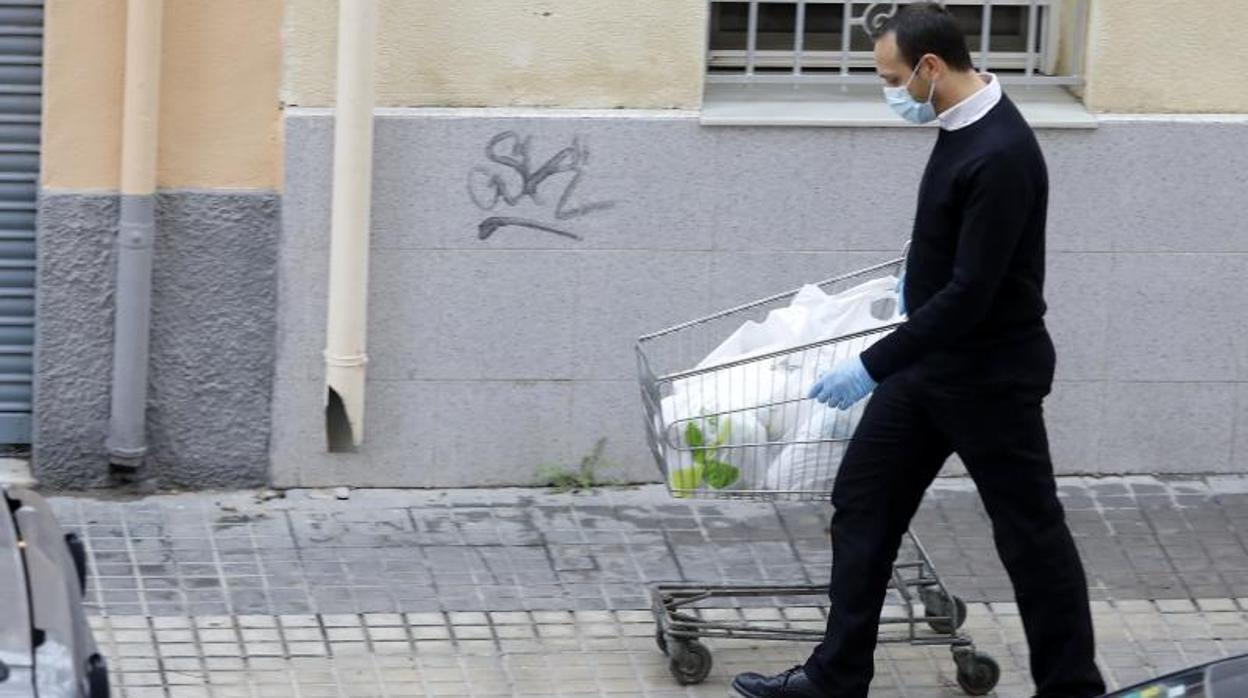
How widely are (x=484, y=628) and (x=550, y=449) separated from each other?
130 cm

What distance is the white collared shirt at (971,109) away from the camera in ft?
19.7

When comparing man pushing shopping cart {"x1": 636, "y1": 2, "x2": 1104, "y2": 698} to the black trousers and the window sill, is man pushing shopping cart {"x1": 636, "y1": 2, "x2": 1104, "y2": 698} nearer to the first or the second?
the black trousers

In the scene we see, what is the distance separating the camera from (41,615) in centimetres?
429

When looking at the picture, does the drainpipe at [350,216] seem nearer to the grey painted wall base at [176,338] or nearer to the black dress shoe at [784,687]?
the grey painted wall base at [176,338]

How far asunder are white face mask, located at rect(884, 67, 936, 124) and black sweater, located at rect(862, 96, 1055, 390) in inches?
3.7

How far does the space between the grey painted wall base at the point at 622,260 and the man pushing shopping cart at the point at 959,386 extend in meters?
1.97

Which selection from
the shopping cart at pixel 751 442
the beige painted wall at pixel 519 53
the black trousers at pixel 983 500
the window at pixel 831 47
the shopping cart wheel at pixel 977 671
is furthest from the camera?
the window at pixel 831 47

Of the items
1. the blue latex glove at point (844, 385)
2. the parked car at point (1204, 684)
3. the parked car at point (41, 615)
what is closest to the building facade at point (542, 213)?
the blue latex glove at point (844, 385)

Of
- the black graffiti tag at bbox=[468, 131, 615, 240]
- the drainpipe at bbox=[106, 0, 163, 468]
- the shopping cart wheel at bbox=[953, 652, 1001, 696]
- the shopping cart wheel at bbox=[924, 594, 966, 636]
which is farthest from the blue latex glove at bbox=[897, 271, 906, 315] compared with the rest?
the drainpipe at bbox=[106, 0, 163, 468]

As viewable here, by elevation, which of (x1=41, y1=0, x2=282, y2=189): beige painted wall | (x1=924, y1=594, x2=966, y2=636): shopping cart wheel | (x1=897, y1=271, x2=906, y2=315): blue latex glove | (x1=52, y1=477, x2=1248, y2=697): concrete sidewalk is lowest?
(x1=52, y1=477, x2=1248, y2=697): concrete sidewalk

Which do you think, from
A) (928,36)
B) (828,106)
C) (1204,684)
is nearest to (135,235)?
(828,106)

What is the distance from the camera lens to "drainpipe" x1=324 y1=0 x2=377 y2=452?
7.66m

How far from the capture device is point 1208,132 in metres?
8.27

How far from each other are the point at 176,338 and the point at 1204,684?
476 centimetres
